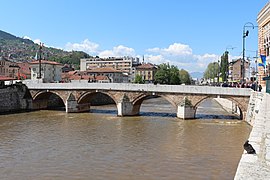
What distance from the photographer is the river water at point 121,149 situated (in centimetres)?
1298

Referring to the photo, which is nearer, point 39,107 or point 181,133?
point 181,133

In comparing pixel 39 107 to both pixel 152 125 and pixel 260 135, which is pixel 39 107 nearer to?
pixel 152 125

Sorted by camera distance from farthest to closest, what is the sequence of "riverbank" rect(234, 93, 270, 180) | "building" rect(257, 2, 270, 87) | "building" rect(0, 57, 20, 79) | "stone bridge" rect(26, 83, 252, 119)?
"building" rect(0, 57, 20, 79) < "building" rect(257, 2, 270, 87) < "stone bridge" rect(26, 83, 252, 119) < "riverbank" rect(234, 93, 270, 180)

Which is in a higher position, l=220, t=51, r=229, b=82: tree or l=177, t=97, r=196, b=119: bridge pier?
l=220, t=51, r=229, b=82: tree

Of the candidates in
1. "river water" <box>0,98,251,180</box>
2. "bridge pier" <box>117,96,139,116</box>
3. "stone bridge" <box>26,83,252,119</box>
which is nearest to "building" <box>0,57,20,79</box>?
"stone bridge" <box>26,83,252,119</box>

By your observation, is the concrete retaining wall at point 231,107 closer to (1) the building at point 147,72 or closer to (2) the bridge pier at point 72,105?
(2) the bridge pier at point 72,105

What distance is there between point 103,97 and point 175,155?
1393 inches

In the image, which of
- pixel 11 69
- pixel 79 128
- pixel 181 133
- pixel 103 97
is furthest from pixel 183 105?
pixel 11 69

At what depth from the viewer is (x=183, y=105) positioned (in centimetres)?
2905

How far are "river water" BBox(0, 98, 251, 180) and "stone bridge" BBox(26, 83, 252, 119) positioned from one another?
75.1 inches

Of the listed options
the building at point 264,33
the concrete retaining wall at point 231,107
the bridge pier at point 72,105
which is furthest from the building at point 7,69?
the building at point 264,33

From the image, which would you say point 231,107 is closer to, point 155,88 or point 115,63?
point 155,88

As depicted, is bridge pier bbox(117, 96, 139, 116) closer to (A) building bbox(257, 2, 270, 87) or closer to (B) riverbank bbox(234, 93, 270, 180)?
(A) building bbox(257, 2, 270, 87)

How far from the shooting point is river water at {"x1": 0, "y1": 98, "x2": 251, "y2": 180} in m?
13.0
